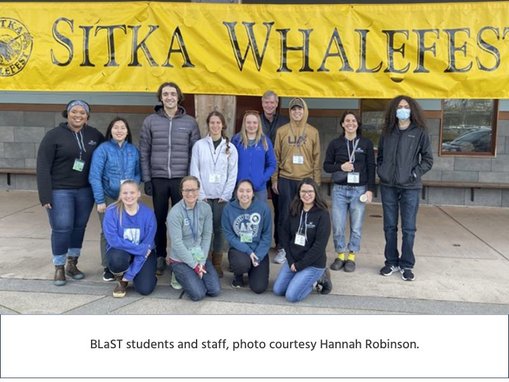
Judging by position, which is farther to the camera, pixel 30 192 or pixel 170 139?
pixel 30 192

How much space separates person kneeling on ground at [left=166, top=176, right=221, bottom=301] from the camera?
14.6ft

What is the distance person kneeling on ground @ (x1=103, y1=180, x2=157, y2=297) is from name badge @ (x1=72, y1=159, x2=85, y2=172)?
539 millimetres

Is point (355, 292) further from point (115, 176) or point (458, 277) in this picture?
point (115, 176)

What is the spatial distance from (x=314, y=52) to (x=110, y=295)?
3420 millimetres

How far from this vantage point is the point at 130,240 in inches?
177

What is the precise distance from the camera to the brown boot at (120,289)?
451 cm

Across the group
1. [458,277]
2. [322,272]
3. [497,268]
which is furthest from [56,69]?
[497,268]

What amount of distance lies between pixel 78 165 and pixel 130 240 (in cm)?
91

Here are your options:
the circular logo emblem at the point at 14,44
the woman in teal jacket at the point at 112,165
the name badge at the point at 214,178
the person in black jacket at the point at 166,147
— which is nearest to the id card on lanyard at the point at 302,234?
the name badge at the point at 214,178

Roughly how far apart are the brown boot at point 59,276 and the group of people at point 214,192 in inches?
0.5

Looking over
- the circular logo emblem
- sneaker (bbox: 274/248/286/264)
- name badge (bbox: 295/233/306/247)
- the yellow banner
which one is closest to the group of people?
name badge (bbox: 295/233/306/247)

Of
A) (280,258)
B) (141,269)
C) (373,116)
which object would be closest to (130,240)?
(141,269)

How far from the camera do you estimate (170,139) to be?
489 centimetres

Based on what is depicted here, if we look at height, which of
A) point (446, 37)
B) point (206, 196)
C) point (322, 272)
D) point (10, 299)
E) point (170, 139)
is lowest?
point (10, 299)
